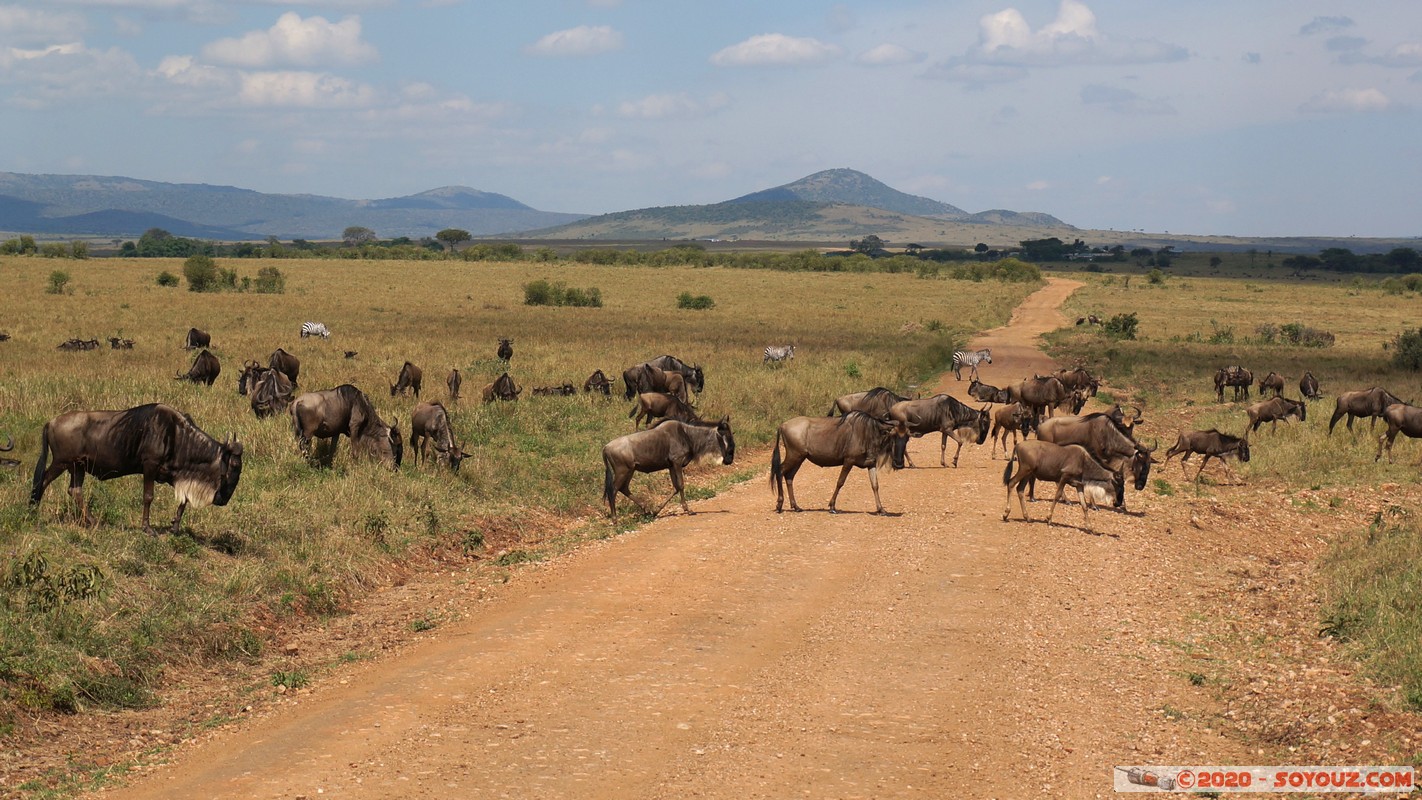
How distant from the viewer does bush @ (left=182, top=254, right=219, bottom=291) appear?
6725 cm

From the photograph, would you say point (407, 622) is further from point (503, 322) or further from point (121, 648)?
point (503, 322)

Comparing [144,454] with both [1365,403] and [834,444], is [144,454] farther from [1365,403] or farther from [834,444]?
[1365,403]

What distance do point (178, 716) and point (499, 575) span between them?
4755 mm

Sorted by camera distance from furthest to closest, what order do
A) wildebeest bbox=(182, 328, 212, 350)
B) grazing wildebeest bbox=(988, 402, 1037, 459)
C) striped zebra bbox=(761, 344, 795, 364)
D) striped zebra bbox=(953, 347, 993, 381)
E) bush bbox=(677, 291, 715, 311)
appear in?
bush bbox=(677, 291, 715, 311) < striped zebra bbox=(953, 347, 993, 381) < striped zebra bbox=(761, 344, 795, 364) < wildebeest bbox=(182, 328, 212, 350) < grazing wildebeest bbox=(988, 402, 1037, 459)

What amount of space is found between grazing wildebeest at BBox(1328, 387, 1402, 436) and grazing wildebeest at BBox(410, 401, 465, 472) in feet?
53.8

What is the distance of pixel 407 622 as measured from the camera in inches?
465

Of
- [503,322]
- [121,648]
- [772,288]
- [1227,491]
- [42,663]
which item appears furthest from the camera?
[772,288]

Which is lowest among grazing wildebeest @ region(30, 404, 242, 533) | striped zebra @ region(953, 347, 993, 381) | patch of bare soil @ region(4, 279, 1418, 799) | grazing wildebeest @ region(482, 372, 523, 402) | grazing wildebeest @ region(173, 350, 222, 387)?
patch of bare soil @ region(4, 279, 1418, 799)

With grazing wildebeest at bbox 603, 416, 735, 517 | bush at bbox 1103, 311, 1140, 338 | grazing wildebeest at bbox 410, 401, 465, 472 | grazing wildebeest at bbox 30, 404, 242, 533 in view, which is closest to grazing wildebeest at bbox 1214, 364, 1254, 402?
grazing wildebeest at bbox 603, 416, 735, 517

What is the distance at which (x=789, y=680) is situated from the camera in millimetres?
9805

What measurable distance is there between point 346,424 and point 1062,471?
32.4ft

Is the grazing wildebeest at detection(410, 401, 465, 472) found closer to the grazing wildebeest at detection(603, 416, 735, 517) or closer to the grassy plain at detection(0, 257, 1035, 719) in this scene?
the grassy plain at detection(0, 257, 1035, 719)

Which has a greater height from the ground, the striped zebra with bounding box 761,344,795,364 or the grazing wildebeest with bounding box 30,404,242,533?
the grazing wildebeest with bounding box 30,404,242,533

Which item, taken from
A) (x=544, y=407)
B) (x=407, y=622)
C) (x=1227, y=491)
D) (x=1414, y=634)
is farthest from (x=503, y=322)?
(x=1414, y=634)
